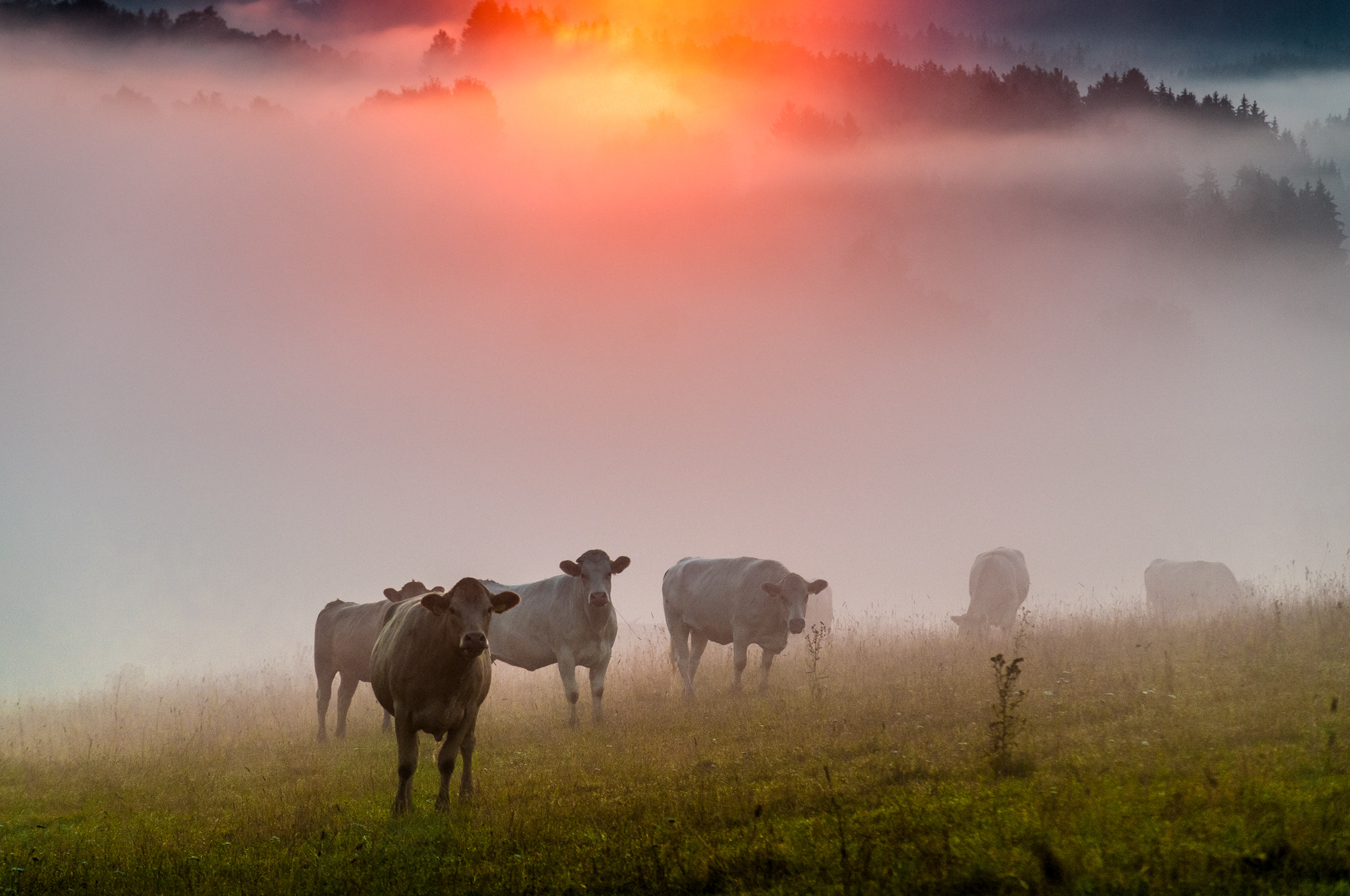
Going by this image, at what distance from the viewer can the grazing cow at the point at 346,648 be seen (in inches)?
754

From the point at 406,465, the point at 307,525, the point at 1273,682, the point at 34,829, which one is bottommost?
the point at 34,829

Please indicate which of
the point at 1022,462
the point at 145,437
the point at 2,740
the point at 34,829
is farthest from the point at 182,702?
the point at 145,437

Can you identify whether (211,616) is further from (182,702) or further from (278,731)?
(278,731)

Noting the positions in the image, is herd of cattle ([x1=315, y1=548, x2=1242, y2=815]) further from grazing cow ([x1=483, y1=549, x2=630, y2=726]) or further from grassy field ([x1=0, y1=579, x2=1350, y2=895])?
grassy field ([x1=0, y1=579, x2=1350, y2=895])

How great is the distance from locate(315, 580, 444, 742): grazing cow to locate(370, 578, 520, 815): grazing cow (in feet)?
23.2

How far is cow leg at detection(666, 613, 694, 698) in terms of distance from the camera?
2023 cm

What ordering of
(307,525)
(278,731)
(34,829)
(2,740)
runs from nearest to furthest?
(34,829)
(278,731)
(2,740)
(307,525)

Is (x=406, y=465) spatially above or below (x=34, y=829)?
above

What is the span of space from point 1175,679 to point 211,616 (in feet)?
220

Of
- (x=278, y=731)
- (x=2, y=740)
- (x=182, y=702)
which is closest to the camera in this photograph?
(x=278, y=731)

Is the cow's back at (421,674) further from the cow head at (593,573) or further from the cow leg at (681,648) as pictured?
the cow leg at (681,648)

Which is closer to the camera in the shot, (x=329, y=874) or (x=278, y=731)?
(x=329, y=874)

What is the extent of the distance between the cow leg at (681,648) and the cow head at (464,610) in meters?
8.94

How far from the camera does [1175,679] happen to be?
13.3 m
